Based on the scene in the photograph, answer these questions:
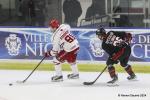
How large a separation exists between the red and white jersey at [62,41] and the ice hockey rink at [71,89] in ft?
1.48

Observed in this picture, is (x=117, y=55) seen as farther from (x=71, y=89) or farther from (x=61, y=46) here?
(x=61, y=46)

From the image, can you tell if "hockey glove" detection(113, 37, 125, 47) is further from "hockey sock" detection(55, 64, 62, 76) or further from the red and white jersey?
"hockey sock" detection(55, 64, 62, 76)

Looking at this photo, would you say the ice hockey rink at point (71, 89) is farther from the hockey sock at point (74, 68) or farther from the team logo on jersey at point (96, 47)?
the team logo on jersey at point (96, 47)

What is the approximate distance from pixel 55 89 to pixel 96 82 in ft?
2.40

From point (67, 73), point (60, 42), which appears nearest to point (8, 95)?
point (60, 42)

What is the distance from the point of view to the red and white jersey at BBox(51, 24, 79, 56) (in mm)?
7297

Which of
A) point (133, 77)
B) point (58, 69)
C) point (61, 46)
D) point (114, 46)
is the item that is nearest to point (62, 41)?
point (61, 46)

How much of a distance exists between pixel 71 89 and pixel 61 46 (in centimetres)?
78

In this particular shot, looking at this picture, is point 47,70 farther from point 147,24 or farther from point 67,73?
point 147,24

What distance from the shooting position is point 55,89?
686 centimetres

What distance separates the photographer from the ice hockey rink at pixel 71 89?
20.7ft

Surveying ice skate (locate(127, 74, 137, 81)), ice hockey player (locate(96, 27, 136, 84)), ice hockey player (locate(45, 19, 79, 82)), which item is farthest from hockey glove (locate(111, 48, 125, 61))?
ice hockey player (locate(45, 19, 79, 82))

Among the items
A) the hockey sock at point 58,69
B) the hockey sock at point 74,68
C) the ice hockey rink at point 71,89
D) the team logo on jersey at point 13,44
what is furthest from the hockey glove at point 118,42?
the team logo on jersey at point 13,44

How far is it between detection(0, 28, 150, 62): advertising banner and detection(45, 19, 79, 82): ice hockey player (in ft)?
3.08
